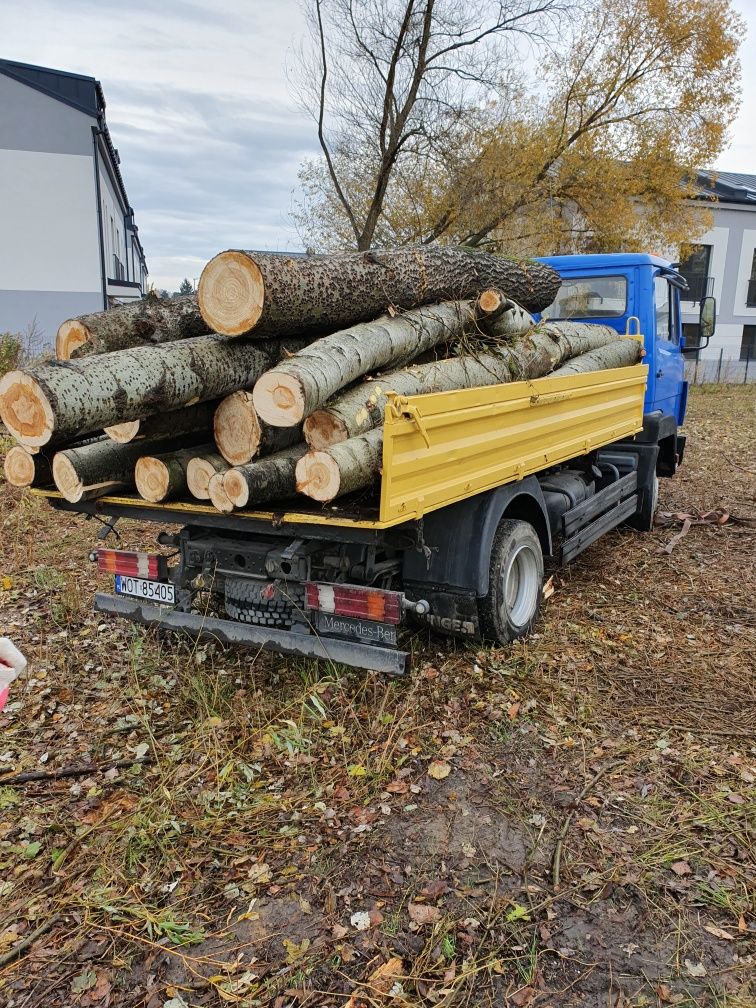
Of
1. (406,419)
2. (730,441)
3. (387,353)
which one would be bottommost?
(730,441)

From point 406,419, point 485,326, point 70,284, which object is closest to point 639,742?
point 406,419

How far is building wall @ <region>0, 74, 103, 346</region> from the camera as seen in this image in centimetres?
2092

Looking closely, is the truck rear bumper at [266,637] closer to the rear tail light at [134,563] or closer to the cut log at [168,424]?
the rear tail light at [134,563]

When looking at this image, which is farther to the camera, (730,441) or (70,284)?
(70,284)

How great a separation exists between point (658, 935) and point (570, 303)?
18.9ft

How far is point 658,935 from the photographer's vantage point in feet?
7.97

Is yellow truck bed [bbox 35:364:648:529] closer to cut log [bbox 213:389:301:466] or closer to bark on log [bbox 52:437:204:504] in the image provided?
bark on log [bbox 52:437:204:504]

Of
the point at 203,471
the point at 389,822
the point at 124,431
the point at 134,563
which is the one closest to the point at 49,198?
the point at 134,563

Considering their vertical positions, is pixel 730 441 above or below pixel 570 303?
below

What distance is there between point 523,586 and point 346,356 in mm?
1965

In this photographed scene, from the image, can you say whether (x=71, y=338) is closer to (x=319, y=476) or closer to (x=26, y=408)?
(x=26, y=408)

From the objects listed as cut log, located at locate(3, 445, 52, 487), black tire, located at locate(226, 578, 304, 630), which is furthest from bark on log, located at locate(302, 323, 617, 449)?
cut log, located at locate(3, 445, 52, 487)

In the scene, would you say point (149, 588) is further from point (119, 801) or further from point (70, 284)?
point (70, 284)

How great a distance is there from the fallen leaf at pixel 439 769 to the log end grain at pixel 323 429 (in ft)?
5.10
